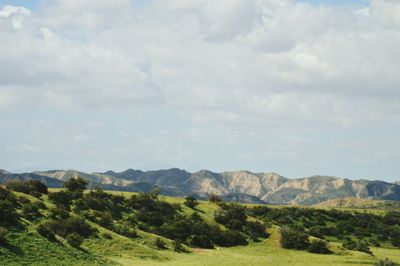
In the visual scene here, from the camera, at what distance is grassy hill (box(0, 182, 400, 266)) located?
4581cm

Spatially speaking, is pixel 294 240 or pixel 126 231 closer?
pixel 126 231

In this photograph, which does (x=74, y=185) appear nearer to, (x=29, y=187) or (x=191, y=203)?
(x=29, y=187)

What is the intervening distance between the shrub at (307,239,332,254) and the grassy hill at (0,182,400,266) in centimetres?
105

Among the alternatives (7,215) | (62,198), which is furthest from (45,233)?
(62,198)

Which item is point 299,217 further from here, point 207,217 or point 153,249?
point 153,249

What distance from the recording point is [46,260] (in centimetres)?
4419

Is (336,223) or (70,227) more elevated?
(336,223)

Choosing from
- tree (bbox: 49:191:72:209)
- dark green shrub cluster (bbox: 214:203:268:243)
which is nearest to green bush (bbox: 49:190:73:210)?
tree (bbox: 49:191:72:209)

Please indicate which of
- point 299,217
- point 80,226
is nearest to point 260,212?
point 299,217

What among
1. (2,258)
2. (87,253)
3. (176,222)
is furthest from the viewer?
(176,222)

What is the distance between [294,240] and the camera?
250ft

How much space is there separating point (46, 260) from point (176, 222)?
119 feet

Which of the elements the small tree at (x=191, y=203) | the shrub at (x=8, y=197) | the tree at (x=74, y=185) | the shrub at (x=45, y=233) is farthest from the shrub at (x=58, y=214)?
the small tree at (x=191, y=203)

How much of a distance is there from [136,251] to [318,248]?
3063cm
